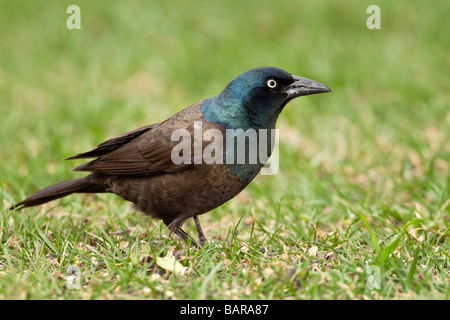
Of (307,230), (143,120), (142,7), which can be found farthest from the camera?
(142,7)

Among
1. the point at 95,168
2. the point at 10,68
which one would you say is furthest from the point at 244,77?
the point at 10,68

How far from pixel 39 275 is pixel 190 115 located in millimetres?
1417

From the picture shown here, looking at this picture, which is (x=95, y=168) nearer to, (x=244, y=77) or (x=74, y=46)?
(x=244, y=77)

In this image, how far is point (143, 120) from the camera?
705cm

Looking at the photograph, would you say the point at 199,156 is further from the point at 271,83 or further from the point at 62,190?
the point at 62,190

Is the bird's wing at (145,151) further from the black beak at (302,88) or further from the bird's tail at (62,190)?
the black beak at (302,88)

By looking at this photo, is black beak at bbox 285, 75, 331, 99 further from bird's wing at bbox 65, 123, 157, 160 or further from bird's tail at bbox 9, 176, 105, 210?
bird's tail at bbox 9, 176, 105, 210

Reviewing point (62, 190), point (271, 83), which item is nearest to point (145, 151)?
point (62, 190)

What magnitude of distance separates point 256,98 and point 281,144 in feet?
7.48

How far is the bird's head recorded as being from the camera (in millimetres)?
4149

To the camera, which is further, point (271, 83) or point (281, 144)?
point (281, 144)

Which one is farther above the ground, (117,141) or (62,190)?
(117,141)

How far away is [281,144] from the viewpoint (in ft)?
21.0

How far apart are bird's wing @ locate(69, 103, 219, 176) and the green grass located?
452 millimetres
